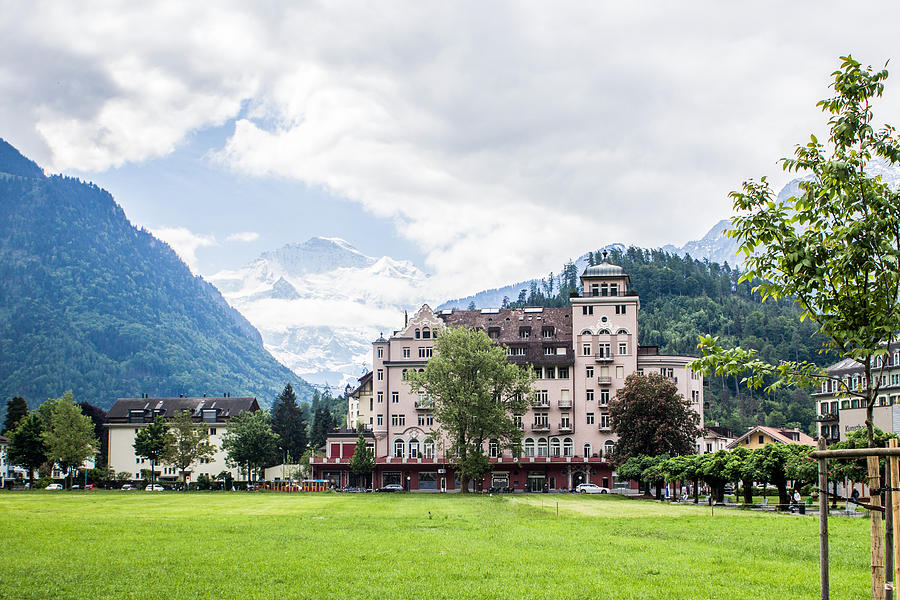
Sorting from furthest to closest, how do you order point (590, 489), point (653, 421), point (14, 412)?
point (14, 412) < point (590, 489) < point (653, 421)

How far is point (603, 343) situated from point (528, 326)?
1149 centimetres

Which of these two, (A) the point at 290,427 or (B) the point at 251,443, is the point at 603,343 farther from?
(A) the point at 290,427

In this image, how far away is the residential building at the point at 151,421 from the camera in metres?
146

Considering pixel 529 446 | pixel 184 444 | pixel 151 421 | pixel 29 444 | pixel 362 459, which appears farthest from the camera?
pixel 151 421

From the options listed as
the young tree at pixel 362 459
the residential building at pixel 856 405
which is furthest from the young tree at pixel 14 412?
the residential building at pixel 856 405

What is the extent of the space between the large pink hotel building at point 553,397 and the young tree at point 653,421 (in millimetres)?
17911

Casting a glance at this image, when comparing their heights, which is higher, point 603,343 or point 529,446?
point 603,343

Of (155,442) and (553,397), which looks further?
(553,397)

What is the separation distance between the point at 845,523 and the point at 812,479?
13528mm

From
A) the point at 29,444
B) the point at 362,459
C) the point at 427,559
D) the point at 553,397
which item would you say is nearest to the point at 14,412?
the point at 29,444

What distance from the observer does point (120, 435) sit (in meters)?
148

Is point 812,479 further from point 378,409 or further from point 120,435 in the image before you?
point 120,435

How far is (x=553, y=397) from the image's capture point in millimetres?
115375

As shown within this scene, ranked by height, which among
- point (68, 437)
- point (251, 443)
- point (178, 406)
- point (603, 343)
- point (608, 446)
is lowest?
point (608, 446)
